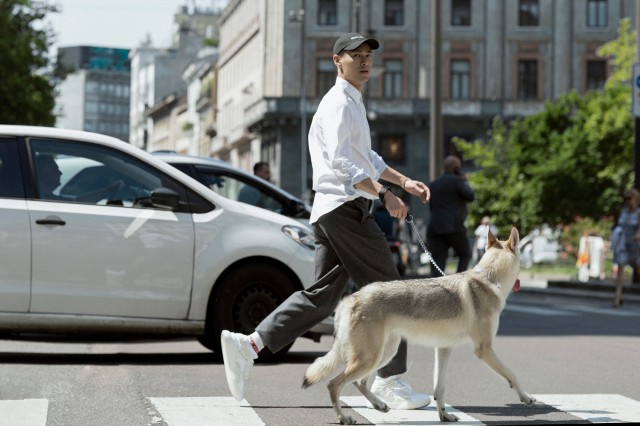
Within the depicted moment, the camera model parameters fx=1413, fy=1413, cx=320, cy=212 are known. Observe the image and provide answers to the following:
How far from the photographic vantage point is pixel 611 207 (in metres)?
52.2

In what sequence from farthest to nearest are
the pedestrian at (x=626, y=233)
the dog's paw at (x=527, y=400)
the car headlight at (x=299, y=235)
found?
the pedestrian at (x=626, y=233), the car headlight at (x=299, y=235), the dog's paw at (x=527, y=400)

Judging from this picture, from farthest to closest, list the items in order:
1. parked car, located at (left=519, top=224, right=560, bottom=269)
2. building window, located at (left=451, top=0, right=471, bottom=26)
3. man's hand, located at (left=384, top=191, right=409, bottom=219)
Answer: building window, located at (left=451, top=0, right=471, bottom=26) → parked car, located at (left=519, top=224, right=560, bottom=269) → man's hand, located at (left=384, top=191, right=409, bottom=219)

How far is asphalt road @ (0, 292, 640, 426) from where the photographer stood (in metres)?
7.78

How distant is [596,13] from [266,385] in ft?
228

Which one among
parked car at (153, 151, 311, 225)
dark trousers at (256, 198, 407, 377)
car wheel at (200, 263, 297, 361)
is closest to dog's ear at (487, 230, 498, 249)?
dark trousers at (256, 198, 407, 377)

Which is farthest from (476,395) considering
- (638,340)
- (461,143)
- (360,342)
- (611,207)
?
(461,143)

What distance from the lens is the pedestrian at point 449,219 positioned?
17.2 m

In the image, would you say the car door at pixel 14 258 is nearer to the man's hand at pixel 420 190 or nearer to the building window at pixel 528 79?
the man's hand at pixel 420 190

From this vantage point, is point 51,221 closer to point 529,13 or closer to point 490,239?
point 490,239

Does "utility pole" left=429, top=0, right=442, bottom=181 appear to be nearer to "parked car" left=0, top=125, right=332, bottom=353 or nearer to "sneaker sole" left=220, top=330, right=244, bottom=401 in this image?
"parked car" left=0, top=125, right=332, bottom=353

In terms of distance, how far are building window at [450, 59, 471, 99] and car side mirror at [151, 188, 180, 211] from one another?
66126 mm

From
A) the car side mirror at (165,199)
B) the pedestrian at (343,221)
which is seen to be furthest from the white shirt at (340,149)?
the car side mirror at (165,199)

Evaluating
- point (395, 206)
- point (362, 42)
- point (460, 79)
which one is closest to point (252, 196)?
point (362, 42)

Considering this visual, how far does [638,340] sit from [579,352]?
71.4 inches
